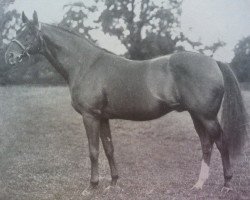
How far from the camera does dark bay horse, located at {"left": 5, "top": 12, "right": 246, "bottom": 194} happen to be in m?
2.91

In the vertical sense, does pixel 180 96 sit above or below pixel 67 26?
below

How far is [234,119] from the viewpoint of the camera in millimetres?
2982

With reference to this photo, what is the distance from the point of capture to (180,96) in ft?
9.70

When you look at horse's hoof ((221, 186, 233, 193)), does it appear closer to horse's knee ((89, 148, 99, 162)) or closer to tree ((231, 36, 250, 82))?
tree ((231, 36, 250, 82))

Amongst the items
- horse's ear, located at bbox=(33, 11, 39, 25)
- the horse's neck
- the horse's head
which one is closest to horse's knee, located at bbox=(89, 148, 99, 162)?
the horse's neck

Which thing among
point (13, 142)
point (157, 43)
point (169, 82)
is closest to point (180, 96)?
point (169, 82)

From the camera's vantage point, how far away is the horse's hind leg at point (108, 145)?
125 inches

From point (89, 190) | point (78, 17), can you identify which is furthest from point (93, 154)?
point (78, 17)

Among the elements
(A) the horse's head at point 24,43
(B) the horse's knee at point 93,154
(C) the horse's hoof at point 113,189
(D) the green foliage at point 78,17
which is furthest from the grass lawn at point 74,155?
(D) the green foliage at point 78,17

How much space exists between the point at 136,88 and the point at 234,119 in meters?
0.70

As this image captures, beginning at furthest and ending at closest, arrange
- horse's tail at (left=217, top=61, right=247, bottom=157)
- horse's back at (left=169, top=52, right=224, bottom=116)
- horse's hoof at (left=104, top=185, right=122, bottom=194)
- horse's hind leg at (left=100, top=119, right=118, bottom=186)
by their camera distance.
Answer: horse's hind leg at (left=100, top=119, right=118, bottom=186)
horse's hoof at (left=104, top=185, right=122, bottom=194)
horse's tail at (left=217, top=61, right=247, bottom=157)
horse's back at (left=169, top=52, right=224, bottom=116)

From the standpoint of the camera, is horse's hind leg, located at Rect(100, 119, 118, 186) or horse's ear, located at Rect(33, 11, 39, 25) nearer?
horse's ear, located at Rect(33, 11, 39, 25)

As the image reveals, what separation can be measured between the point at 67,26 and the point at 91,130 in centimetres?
79

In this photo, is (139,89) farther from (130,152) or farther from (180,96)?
(130,152)
